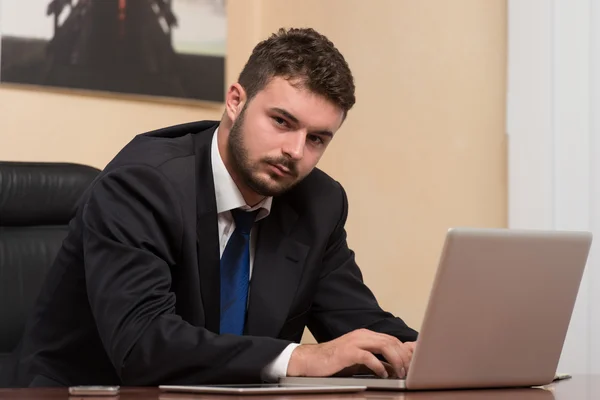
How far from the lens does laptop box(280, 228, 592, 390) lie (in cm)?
126

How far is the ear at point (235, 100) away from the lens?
1.95 m

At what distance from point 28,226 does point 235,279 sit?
0.62m

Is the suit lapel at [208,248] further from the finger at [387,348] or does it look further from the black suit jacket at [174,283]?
the finger at [387,348]

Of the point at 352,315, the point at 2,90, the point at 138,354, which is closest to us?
the point at 138,354

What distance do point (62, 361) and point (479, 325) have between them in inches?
35.1

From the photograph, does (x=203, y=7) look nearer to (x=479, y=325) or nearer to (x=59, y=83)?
(x=59, y=83)

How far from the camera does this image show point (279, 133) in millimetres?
1859

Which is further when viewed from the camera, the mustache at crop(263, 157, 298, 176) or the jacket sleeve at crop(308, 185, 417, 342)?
the jacket sleeve at crop(308, 185, 417, 342)

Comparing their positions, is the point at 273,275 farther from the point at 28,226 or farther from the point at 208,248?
the point at 28,226

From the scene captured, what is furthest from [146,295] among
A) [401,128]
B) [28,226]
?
[401,128]

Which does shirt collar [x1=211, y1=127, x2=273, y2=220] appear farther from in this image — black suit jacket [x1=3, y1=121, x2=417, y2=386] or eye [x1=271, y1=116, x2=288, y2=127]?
eye [x1=271, y1=116, x2=288, y2=127]

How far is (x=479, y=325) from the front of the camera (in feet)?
4.32

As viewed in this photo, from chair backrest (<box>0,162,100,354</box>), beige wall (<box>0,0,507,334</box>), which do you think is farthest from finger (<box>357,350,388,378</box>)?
beige wall (<box>0,0,507,334</box>)

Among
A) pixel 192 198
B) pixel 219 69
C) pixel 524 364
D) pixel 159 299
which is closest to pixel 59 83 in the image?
pixel 219 69
